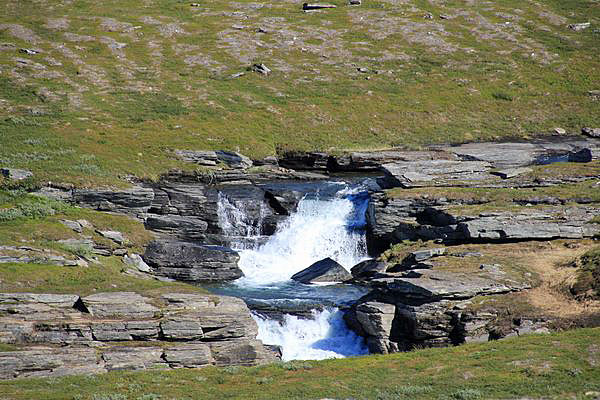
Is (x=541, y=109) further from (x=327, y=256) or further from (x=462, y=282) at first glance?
(x=462, y=282)

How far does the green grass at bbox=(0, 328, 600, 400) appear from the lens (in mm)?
25281

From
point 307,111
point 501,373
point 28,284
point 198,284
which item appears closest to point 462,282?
point 501,373

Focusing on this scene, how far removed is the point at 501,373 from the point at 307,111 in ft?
193

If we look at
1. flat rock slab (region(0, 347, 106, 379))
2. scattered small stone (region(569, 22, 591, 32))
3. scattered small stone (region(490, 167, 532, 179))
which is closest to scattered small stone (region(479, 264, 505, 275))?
scattered small stone (region(490, 167, 532, 179))

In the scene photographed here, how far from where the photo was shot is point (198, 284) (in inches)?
1930

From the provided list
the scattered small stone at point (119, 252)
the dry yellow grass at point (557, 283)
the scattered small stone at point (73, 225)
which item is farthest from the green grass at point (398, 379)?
the scattered small stone at point (73, 225)

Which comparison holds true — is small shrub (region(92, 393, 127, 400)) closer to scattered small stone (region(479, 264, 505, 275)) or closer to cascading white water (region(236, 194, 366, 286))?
scattered small stone (region(479, 264, 505, 275))

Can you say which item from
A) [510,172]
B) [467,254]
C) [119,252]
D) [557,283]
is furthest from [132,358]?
[510,172]

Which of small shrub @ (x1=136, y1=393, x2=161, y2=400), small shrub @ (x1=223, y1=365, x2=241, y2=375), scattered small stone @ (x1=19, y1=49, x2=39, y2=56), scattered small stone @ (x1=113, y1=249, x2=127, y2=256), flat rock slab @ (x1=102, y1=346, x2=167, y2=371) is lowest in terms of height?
scattered small stone @ (x1=113, y1=249, x2=127, y2=256)

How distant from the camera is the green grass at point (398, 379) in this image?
82.9ft

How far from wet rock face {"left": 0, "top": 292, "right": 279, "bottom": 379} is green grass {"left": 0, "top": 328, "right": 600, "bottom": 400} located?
2.04m

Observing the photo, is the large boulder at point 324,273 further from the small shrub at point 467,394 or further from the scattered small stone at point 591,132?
the scattered small stone at point 591,132

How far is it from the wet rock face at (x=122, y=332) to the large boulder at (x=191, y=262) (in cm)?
1121

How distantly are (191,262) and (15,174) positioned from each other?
15.9 metres
